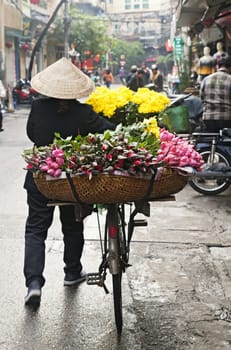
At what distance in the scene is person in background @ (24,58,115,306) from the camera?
3965mm

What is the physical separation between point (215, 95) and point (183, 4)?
5345mm

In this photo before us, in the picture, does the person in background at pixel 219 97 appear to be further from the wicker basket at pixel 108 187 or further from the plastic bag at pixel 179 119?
the wicker basket at pixel 108 187

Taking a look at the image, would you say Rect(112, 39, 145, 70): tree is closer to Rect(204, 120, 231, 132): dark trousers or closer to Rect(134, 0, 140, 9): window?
Rect(134, 0, 140, 9): window

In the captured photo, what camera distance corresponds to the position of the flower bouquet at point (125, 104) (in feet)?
13.1

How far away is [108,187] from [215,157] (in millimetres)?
4704

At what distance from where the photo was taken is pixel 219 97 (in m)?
7.88

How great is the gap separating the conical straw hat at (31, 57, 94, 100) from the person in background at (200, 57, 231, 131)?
13.5ft

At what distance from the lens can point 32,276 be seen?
4.13 m

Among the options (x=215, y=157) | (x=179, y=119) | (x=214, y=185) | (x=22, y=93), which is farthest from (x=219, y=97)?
(x=22, y=93)

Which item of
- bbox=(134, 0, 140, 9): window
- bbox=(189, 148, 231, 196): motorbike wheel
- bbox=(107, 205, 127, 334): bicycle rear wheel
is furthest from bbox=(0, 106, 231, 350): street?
bbox=(134, 0, 140, 9): window

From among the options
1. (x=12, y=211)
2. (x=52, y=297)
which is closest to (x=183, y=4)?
(x=12, y=211)

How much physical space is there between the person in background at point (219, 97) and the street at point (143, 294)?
5.30 ft

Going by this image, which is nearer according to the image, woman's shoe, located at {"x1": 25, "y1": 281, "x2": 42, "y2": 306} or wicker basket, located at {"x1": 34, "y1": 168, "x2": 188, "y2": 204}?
wicker basket, located at {"x1": 34, "y1": 168, "x2": 188, "y2": 204}

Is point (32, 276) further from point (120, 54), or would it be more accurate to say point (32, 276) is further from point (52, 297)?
point (120, 54)
